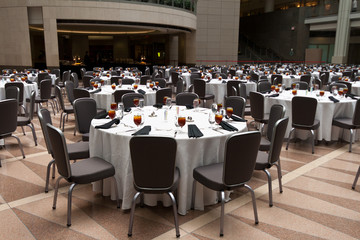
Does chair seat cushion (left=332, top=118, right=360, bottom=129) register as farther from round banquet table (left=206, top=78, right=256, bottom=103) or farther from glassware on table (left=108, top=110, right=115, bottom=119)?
glassware on table (left=108, top=110, right=115, bottom=119)

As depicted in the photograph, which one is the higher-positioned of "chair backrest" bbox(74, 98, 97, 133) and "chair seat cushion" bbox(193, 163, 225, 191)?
"chair backrest" bbox(74, 98, 97, 133)

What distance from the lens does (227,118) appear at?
3.81 meters

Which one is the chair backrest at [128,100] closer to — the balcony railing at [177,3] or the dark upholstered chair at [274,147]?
the dark upholstered chair at [274,147]

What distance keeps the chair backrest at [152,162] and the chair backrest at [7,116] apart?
2701 mm

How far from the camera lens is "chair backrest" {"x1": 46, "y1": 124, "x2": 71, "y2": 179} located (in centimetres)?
267

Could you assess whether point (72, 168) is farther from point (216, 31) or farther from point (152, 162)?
point (216, 31)

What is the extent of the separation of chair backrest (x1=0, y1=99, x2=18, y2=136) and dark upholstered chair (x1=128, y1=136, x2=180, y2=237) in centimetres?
270

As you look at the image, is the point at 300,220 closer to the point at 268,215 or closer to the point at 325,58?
the point at 268,215

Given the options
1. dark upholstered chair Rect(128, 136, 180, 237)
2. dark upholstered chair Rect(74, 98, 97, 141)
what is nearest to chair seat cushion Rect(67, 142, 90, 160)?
dark upholstered chair Rect(74, 98, 97, 141)

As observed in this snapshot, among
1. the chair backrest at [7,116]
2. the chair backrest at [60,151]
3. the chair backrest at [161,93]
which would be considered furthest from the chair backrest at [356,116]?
the chair backrest at [7,116]

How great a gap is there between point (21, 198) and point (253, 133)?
2.70 metres

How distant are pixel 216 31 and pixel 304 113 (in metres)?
19.0

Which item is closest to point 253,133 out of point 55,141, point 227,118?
point 227,118

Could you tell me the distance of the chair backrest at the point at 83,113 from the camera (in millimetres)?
4320
